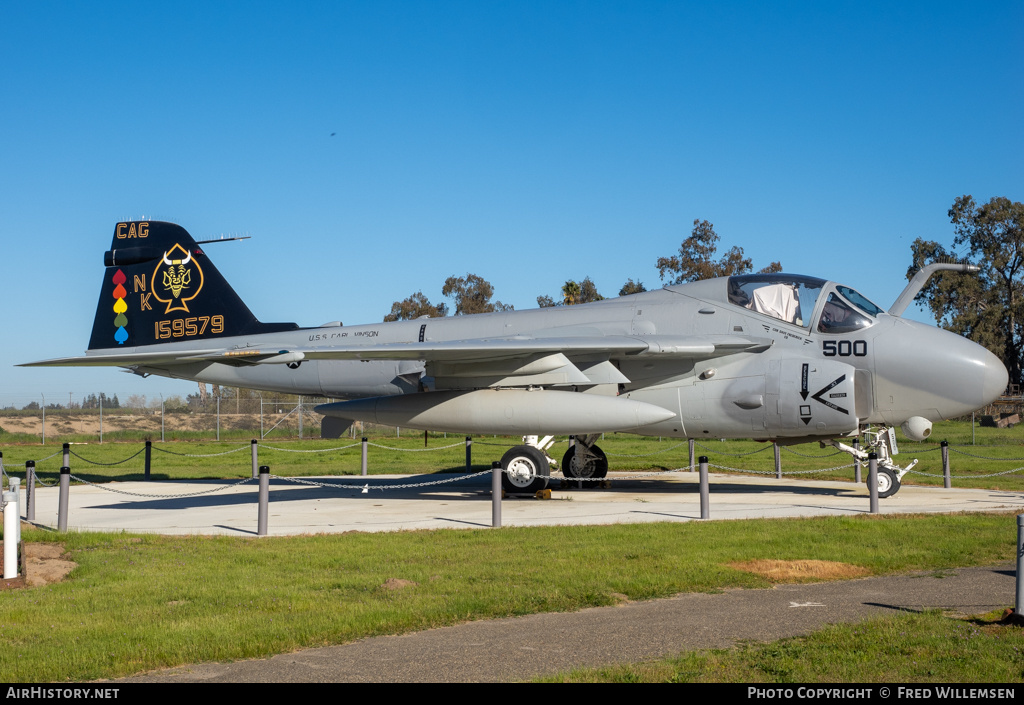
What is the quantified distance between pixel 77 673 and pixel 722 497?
1241cm

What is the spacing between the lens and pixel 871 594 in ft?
25.8

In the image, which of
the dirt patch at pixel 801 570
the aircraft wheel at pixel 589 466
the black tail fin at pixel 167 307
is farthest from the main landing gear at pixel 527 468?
the dirt patch at pixel 801 570

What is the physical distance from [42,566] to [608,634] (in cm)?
645

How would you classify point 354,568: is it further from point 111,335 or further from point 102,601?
point 111,335

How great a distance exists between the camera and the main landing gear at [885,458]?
15.4 meters

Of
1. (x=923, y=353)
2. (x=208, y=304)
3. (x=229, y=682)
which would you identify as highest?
(x=208, y=304)

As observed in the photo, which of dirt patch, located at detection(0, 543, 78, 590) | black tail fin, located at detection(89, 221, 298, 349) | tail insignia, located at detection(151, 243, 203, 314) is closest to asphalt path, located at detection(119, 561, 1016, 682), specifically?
dirt patch, located at detection(0, 543, 78, 590)

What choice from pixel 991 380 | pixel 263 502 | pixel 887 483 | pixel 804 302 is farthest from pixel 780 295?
pixel 263 502

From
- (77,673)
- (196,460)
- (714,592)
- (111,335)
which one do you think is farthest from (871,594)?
(196,460)

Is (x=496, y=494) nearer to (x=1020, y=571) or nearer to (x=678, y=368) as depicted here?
(x=678, y=368)

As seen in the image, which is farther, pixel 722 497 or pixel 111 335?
pixel 111 335

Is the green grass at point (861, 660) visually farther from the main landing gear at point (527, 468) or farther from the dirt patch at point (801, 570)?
the main landing gear at point (527, 468)

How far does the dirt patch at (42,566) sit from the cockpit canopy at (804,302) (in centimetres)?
1096

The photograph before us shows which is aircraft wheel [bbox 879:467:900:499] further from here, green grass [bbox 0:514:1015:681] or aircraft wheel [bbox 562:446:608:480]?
aircraft wheel [bbox 562:446:608:480]
